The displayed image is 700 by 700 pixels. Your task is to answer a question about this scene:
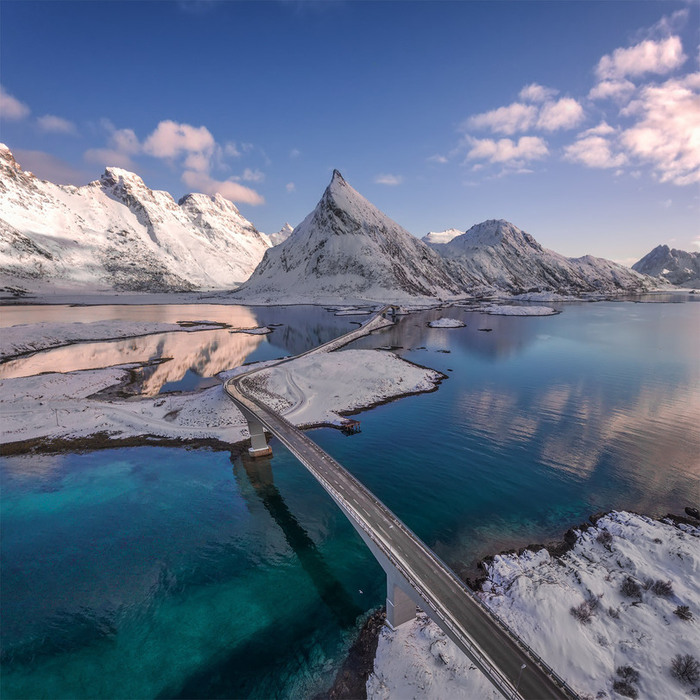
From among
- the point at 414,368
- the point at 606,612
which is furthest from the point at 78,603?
the point at 414,368

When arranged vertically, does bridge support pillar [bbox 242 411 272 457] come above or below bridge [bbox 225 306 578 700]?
below

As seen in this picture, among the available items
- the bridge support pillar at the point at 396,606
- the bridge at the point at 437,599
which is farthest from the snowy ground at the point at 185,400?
the bridge support pillar at the point at 396,606

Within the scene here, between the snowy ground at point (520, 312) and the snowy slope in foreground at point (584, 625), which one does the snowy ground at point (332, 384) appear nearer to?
the snowy slope in foreground at point (584, 625)

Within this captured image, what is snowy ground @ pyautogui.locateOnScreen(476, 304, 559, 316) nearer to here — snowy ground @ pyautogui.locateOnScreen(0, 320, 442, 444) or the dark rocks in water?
snowy ground @ pyautogui.locateOnScreen(0, 320, 442, 444)

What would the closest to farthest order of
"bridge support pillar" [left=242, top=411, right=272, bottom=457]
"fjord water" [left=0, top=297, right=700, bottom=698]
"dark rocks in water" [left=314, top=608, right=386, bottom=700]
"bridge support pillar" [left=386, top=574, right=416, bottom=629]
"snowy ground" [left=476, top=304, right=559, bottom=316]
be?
"dark rocks in water" [left=314, top=608, right=386, bottom=700]
"bridge support pillar" [left=386, top=574, right=416, bottom=629]
"fjord water" [left=0, top=297, right=700, bottom=698]
"bridge support pillar" [left=242, top=411, right=272, bottom=457]
"snowy ground" [left=476, top=304, right=559, bottom=316]

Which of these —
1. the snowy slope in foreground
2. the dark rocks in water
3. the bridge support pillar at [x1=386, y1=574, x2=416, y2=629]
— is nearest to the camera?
the snowy slope in foreground

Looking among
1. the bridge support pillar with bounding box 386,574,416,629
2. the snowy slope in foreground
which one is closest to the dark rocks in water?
the snowy slope in foreground

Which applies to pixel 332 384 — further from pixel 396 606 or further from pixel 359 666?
pixel 359 666

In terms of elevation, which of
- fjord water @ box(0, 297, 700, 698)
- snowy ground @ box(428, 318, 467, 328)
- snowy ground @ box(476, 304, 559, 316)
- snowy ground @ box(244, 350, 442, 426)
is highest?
snowy ground @ box(476, 304, 559, 316)
